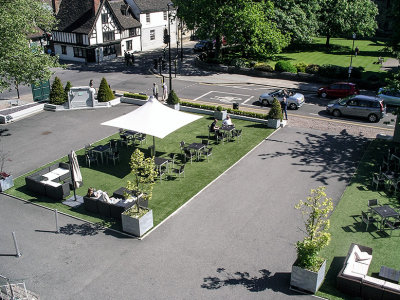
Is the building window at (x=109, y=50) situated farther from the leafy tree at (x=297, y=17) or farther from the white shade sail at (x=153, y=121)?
the white shade sail at (x=153, y=121)

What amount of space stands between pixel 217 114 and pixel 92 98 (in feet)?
34.3

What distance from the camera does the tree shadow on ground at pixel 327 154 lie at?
906 inches

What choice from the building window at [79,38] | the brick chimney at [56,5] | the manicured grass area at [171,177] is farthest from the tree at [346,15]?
the brick chimney at [56,5]

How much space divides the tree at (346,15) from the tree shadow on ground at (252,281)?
48533 mm

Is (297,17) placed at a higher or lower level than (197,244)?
higher

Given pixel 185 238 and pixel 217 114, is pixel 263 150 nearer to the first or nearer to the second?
pixel 217 114

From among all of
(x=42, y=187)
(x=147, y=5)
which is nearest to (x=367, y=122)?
(x=42, y=187)

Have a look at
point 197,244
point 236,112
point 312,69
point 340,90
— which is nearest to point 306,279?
point 197,244

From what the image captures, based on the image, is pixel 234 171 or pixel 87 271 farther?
pixel 234 171

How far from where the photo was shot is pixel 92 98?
110 feet

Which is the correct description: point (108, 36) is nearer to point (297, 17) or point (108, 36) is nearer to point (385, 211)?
point (297, 17)

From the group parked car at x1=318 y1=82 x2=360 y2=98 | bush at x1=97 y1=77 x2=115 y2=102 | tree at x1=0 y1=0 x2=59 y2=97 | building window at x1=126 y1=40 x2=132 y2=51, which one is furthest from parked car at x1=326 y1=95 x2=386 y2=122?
building window at x1=126 y1=40 x2=132 y2=51

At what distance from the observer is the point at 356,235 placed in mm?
17328

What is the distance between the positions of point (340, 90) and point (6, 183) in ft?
92.4
